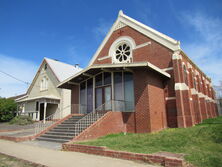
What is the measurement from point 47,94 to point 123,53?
13713mm

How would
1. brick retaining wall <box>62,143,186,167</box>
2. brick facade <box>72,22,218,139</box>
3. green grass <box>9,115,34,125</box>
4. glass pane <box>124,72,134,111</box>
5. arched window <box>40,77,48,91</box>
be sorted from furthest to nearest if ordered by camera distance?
1. arched window <box>40,77,48,91</box>
2. green grass <box>9,115,34,125</box>
3. glass pane <box>124,72,134,111</box>
4. brick facade <box>72,22,218,139</box>
5. brick retaining wall <box>62,143,186,167</box>

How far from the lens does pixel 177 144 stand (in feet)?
22.2

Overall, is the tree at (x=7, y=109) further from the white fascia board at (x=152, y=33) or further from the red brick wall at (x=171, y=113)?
the red brick wall at (x=171, y=113)

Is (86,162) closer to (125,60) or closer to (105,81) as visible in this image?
(105,81)

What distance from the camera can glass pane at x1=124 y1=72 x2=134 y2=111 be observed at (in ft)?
41.0

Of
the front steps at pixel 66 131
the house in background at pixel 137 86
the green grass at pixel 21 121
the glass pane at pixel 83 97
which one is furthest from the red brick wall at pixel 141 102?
the green grass at pixel 21 121

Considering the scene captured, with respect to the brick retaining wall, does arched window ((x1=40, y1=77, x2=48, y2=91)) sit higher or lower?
higher

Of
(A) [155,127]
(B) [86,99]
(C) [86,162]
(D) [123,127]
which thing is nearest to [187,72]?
(A) [155,127]

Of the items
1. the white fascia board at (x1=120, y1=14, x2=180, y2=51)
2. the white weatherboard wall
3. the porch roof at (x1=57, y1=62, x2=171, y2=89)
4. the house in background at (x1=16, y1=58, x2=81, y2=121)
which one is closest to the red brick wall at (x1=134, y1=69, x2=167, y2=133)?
the porch roof at (x1=57, y1=62, x2=171, y2=89)

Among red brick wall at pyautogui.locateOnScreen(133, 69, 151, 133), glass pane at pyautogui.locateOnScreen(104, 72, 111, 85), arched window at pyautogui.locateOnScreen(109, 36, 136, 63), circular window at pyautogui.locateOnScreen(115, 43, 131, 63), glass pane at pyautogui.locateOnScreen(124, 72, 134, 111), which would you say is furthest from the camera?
circular window at pyautogui.locateOnScreen(115, 43, 131, 63)

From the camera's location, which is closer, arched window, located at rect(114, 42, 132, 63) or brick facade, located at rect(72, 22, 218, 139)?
brick facade, located at rect(72, 22, 218, 139)

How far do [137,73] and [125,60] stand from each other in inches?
204

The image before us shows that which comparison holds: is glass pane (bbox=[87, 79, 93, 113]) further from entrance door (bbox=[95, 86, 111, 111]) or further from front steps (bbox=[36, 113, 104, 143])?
front steps (bbox=[36, 113, 104, 143])

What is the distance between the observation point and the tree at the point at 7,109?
2322 centimetres
